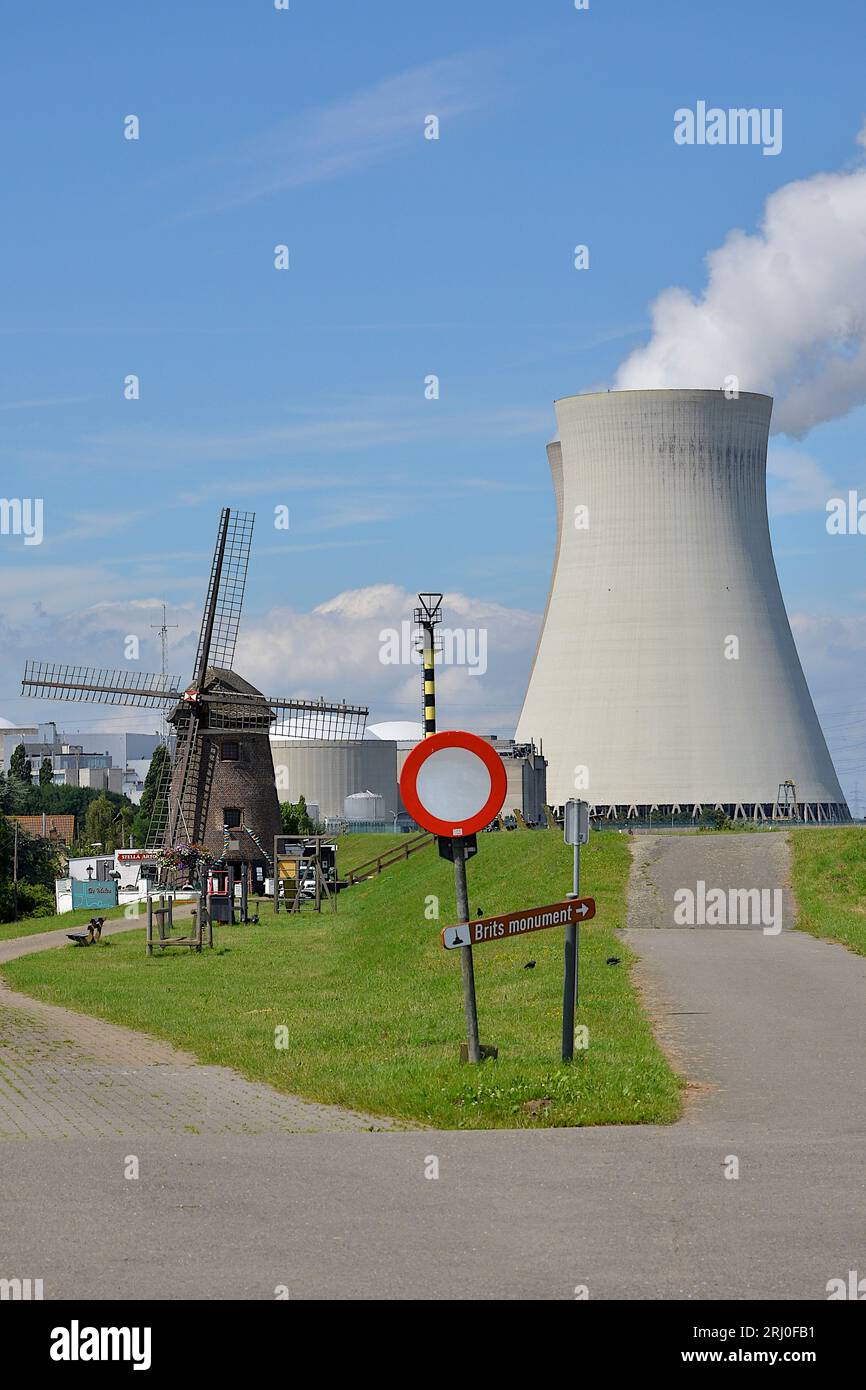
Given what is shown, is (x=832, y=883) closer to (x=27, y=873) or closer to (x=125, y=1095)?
(x=125, y=1095)

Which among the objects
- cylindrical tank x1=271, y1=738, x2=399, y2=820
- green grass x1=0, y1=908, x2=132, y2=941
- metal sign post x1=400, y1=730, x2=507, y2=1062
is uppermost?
cylindrical tank x1=271, y1=738, x2=399, y2=820

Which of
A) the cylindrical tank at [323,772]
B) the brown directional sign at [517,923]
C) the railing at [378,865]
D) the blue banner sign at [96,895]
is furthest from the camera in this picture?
the cylindrical tank at [323,772]

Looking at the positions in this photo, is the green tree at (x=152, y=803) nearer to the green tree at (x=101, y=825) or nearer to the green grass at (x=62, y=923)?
the green tree at (x=101, y=825)

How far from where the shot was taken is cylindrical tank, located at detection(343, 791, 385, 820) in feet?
332

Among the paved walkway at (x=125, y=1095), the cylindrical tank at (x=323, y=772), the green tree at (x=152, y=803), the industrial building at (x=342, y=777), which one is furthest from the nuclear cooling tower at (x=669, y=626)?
the cylindrical tank at (x=323, y=772)

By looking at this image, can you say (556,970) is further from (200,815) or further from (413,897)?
(200,815)

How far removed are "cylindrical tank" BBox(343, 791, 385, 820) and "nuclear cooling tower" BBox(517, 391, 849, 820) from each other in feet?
140

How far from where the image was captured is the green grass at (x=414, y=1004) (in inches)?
401

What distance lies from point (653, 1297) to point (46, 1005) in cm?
1456

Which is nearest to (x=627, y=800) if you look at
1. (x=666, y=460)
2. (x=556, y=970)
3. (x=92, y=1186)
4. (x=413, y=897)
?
(x=666, y=460)

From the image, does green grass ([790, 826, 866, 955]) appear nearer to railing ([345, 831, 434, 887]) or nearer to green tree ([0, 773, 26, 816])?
railing ([345, 831, 434, 887])

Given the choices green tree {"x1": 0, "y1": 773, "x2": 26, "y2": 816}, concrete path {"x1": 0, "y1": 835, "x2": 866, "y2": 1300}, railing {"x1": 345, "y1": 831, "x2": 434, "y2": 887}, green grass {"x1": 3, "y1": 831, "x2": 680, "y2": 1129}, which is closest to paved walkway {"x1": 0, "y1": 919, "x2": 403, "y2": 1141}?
green grass {"x1": 3, "y1": 831, "x2": 680, "y2": 1129}

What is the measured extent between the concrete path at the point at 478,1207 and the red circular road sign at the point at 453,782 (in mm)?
2201
